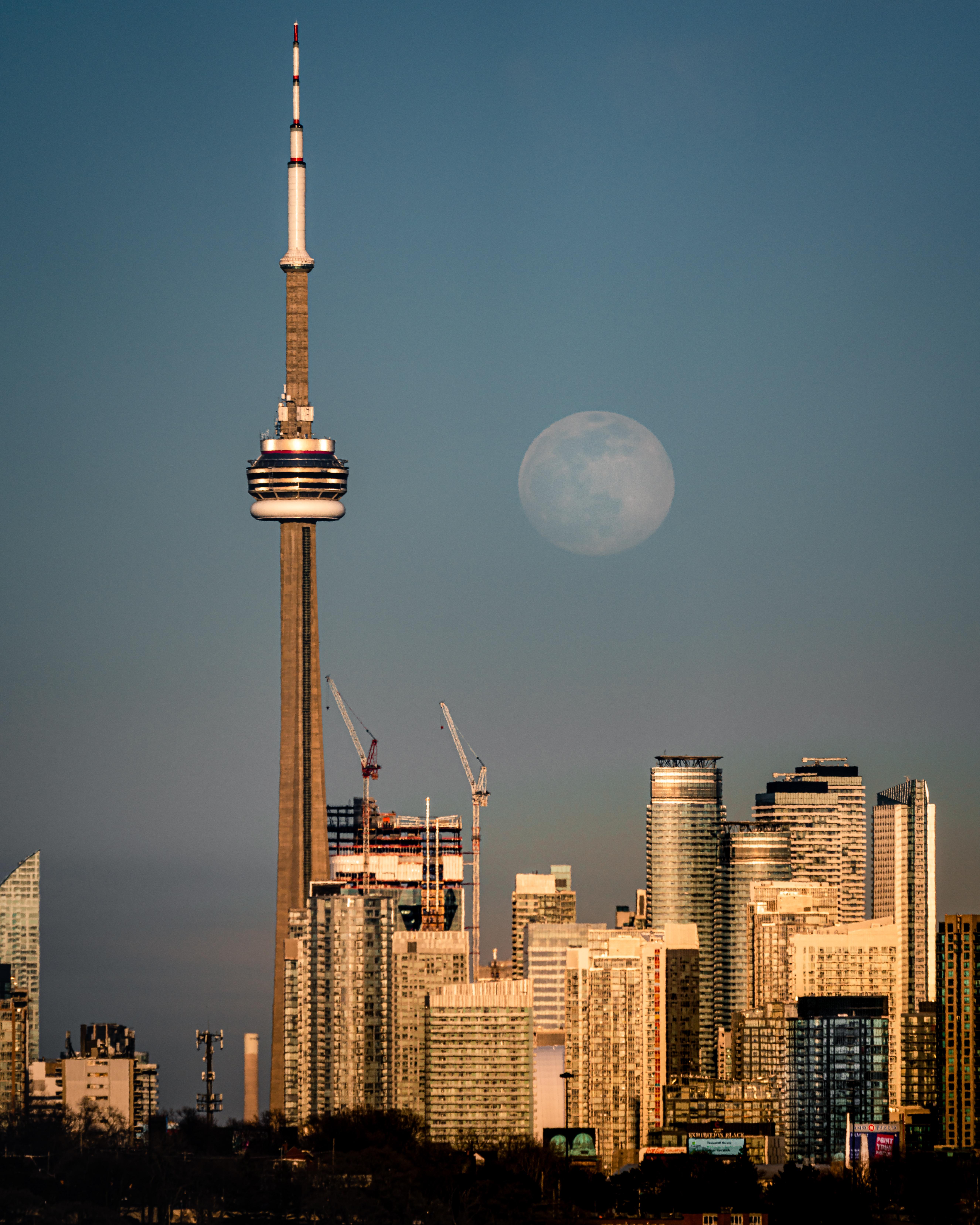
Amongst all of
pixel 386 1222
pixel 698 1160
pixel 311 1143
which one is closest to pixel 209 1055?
pixel 311 1143

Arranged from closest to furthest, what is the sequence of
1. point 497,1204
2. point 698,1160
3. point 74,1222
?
point 74,1222
point 497,1204
point 698,1160

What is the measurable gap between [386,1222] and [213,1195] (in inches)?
436

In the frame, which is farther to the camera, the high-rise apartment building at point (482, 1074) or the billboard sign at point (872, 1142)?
the high-rise apartment building at point (482, 1074)

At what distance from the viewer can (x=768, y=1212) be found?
5842 inches

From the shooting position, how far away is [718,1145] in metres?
185

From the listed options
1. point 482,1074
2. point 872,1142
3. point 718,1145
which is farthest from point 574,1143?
point 872,1142

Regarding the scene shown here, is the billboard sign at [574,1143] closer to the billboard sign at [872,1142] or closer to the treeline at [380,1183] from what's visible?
the treeline at [380,1183]

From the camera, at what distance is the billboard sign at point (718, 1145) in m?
180

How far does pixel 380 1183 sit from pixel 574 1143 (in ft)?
174

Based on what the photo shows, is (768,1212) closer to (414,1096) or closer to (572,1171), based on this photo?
(572,1171)

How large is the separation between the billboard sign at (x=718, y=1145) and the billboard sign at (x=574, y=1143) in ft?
24.8

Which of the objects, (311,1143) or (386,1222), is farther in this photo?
(311,1143)

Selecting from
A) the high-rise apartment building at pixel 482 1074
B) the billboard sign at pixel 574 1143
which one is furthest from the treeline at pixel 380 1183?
the high-rise apartment building at pixel 482 1074

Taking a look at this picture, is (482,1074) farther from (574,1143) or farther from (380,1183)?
(380,1183)
